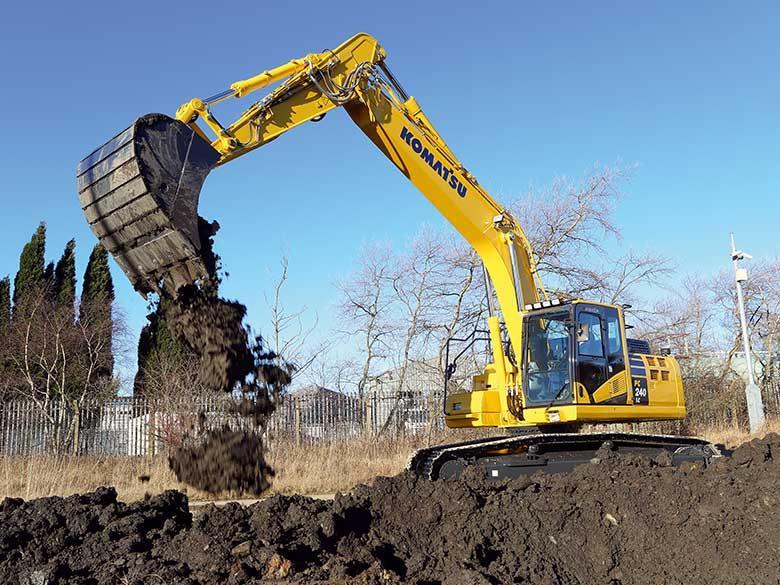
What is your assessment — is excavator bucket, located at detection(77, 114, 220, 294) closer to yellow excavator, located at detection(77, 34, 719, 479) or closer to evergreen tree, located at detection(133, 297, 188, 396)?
yellow excavator, located at detection(77, 34, 719, 479)

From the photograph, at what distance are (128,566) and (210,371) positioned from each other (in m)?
3.07

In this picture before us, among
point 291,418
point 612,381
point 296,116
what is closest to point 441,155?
point 296,116

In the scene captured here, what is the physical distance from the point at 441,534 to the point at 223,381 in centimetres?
264

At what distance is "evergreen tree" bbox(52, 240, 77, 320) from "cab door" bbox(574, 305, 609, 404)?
21.1 m

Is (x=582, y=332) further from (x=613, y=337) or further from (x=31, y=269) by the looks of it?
(x=31, y=269)

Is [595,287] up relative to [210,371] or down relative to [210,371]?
up

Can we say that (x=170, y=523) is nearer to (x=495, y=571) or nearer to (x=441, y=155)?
(x=495, y=571)

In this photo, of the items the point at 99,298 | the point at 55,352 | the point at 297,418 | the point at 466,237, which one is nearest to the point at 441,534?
the point at 466,237

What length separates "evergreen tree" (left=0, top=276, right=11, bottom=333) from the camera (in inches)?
963

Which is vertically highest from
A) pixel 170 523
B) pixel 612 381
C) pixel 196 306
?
pixel 196 306

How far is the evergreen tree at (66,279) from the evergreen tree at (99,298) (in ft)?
0.94

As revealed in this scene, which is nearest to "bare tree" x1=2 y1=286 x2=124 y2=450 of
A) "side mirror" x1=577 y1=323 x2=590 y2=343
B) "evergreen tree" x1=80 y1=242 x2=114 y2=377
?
"evergreen tree" x1=80 y1=242 x2=114 y2=377

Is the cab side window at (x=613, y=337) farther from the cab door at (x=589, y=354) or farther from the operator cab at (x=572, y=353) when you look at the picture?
the cab door at (x=589, y=354)

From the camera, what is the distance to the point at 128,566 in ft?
12.8
